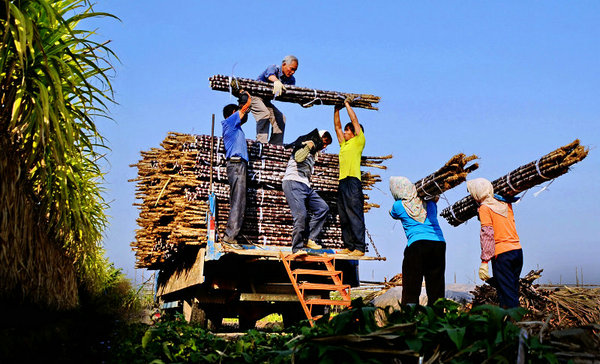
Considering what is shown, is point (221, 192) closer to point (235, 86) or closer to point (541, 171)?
point (235, 86)

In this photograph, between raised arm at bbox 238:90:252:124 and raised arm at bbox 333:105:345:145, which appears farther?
raised arm at bbox 333:105:345:145

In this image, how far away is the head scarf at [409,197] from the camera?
6.29 metres

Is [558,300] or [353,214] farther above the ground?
[353,214]

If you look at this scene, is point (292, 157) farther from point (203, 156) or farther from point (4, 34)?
point (4, 34)

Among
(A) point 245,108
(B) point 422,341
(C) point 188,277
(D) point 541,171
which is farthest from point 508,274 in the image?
(B) point 422,341

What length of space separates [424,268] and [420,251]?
0.68 feet

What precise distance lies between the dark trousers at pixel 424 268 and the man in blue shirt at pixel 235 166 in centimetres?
248

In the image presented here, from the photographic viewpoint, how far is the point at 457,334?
4.77 ft

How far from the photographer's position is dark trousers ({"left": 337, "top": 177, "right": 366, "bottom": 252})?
305 inches

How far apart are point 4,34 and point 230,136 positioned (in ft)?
13.7

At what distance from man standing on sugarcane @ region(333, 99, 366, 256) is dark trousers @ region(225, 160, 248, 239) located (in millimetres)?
1471

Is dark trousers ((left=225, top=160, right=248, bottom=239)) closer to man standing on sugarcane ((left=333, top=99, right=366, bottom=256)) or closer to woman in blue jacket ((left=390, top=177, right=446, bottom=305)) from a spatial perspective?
man standing on sugarcane ((left=333, top=99, right=366, bottom=256))

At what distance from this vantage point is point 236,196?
7.47 m

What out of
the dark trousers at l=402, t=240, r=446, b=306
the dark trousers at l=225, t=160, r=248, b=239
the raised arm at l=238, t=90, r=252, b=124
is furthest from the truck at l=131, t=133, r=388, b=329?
the dark trousers at l=402, t=240, r=446, b=306
